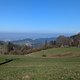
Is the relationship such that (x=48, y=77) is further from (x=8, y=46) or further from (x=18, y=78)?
(x=8, y=46)

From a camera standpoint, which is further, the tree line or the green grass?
the tree line

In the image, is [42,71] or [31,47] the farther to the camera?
[31,47]

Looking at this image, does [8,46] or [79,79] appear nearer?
[79,79]

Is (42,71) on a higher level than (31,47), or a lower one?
higher

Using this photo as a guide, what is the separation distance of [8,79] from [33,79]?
138 cm

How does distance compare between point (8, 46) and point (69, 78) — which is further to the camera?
point (8, 46)

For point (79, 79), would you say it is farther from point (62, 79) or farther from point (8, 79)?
point (8, 79)

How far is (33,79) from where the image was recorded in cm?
1327

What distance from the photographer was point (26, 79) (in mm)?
13461

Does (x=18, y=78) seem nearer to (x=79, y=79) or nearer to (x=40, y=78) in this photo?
(x=40, y=78)

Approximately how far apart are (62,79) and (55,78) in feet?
1.56

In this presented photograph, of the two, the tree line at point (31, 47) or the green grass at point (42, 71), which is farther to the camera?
the tree line at point (31, 47)

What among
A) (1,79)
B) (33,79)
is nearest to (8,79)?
(1,79)

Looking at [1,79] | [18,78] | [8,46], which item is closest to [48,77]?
[18,78]
